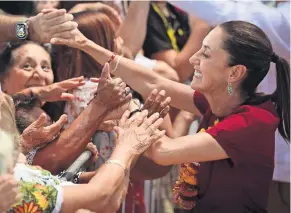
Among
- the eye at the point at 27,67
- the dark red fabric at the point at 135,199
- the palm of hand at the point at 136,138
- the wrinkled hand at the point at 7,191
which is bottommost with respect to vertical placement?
the dark red fabric at the point at 135,199

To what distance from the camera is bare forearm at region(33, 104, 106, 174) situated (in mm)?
2898

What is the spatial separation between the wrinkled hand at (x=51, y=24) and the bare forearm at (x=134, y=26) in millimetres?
909

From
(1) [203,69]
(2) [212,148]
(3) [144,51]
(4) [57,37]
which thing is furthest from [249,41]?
(3) [144,51]

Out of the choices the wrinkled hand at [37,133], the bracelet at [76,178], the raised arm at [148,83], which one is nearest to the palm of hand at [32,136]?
the wrinkled hand at [37,133]

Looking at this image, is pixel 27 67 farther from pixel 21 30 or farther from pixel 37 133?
pixel 37 133

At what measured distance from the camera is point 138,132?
105 inches

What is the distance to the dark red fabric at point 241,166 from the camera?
278cm

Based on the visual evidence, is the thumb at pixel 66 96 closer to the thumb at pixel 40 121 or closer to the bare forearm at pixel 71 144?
the bare forearm at pixel 71 144

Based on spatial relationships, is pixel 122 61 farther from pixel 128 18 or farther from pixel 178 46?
pixel 178 46

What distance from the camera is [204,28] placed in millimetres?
4184

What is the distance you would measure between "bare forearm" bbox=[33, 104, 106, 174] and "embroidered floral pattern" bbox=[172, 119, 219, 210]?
17.4 inches

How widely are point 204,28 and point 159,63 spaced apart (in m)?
0.35

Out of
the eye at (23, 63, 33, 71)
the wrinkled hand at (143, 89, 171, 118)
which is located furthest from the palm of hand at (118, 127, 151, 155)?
the eye at (23, 63, 33, 71)

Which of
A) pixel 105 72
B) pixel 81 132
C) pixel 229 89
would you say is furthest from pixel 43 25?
pixel 229 89
